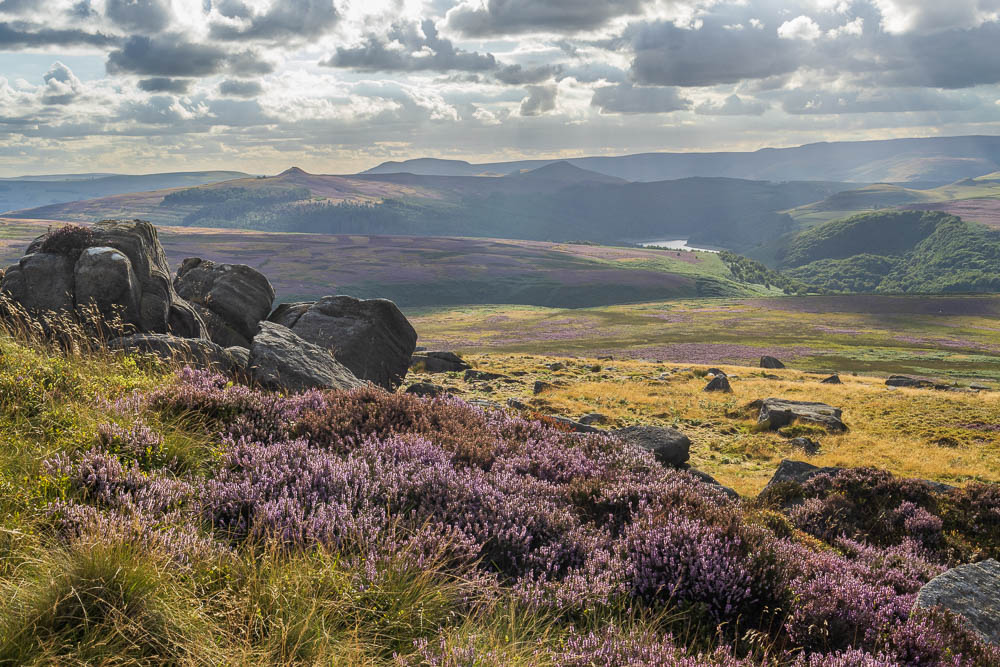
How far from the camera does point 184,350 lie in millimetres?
13289

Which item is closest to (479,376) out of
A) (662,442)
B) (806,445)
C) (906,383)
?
(806,445)

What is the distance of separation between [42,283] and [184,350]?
6245 mm

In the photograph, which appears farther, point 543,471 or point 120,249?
point 120,249

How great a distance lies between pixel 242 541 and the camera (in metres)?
5.03

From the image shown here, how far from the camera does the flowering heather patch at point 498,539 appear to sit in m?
4.31

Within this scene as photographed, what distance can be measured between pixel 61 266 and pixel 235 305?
20.6 feet

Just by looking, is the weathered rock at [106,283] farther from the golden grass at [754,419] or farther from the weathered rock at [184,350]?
the golden grass at [754,419]

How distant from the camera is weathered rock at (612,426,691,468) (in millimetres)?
14781

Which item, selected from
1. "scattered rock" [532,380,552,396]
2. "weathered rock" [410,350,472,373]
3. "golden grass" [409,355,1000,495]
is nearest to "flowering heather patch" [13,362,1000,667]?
"golden grass" [409,355,1000,495]

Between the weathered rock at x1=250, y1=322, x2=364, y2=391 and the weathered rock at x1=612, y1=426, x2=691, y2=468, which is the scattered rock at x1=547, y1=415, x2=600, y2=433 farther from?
the weathered rock at x1=250, y1=322, x2=364, y2=391

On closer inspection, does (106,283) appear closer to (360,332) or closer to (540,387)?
(360,332)

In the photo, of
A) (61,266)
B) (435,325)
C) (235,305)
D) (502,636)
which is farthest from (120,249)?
(435,325)

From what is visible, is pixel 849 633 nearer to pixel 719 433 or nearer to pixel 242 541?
pixel 242 541

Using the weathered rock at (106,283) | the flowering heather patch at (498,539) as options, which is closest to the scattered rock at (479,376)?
the weathered rock at (106,283)
